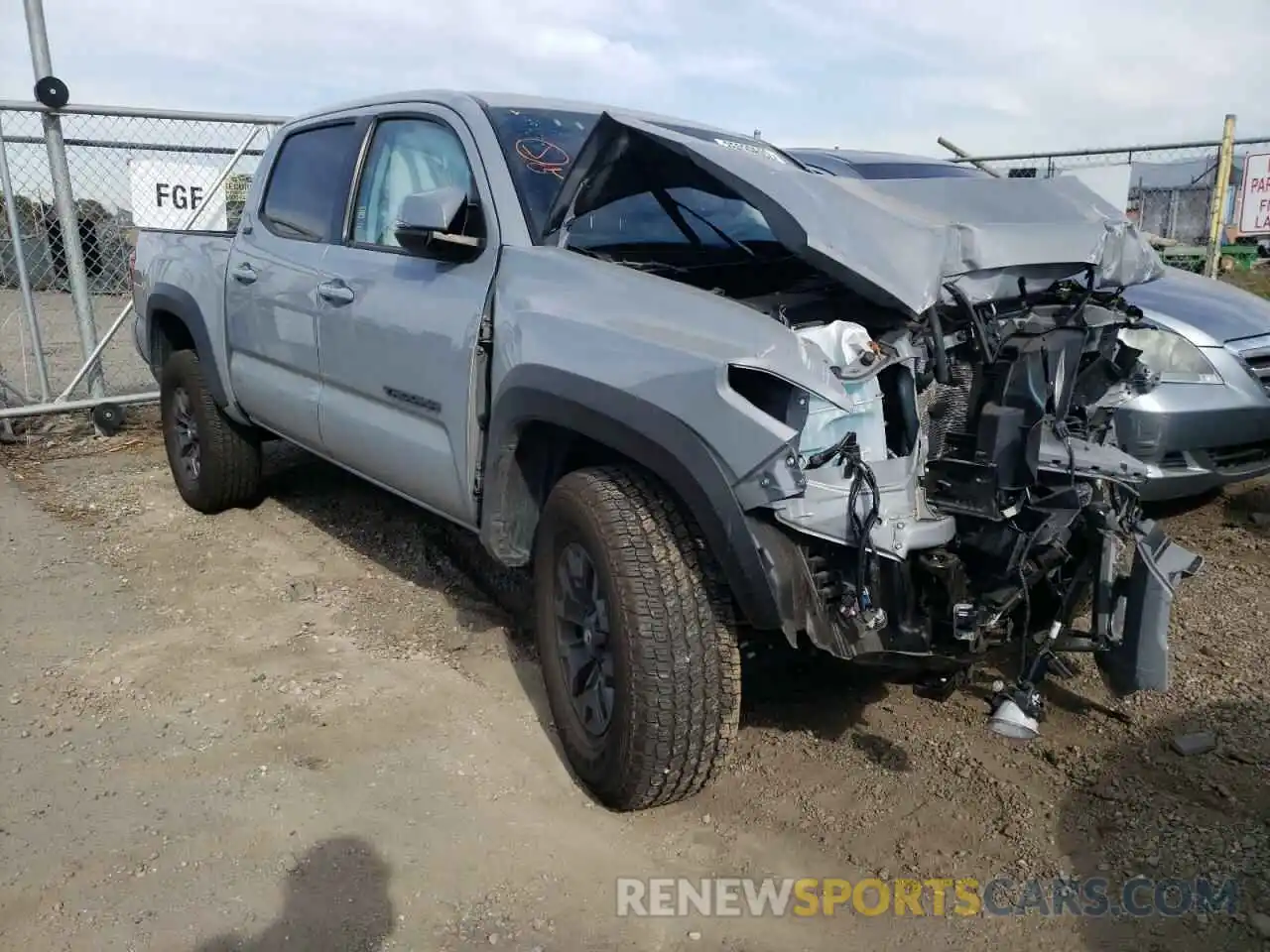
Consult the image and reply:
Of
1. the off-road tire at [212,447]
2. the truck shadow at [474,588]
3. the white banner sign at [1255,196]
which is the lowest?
the truck shadow at [474,588]

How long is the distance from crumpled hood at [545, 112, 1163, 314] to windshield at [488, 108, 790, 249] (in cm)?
10

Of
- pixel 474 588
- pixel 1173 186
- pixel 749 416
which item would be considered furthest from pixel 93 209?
pixel 1173 186

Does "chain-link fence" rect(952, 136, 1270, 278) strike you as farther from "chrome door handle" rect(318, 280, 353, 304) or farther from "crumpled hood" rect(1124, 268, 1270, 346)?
"chrome door handle" rect(318, 280, 353, 304)

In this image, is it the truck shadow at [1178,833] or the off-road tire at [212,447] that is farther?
the off-road tire at [212,447]

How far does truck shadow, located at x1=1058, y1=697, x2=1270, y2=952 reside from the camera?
2453 mm

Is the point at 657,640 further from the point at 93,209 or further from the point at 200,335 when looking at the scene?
the point at 93,209

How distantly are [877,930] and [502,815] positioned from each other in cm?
107

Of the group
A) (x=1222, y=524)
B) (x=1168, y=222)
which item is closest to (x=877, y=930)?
(x=1222, y=524)

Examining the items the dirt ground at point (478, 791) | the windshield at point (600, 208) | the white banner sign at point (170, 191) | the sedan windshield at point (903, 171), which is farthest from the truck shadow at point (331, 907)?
the white banner sign at point (170, 191)

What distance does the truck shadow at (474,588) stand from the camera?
350 cm

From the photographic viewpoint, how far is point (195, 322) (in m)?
5.25

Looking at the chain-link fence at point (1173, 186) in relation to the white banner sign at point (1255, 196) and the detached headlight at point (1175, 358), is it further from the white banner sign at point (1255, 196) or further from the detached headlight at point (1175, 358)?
the detached headlight at point (1175, 358)

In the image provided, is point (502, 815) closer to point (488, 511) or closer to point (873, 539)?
point (488, 511)

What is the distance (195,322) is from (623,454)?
3.33m
